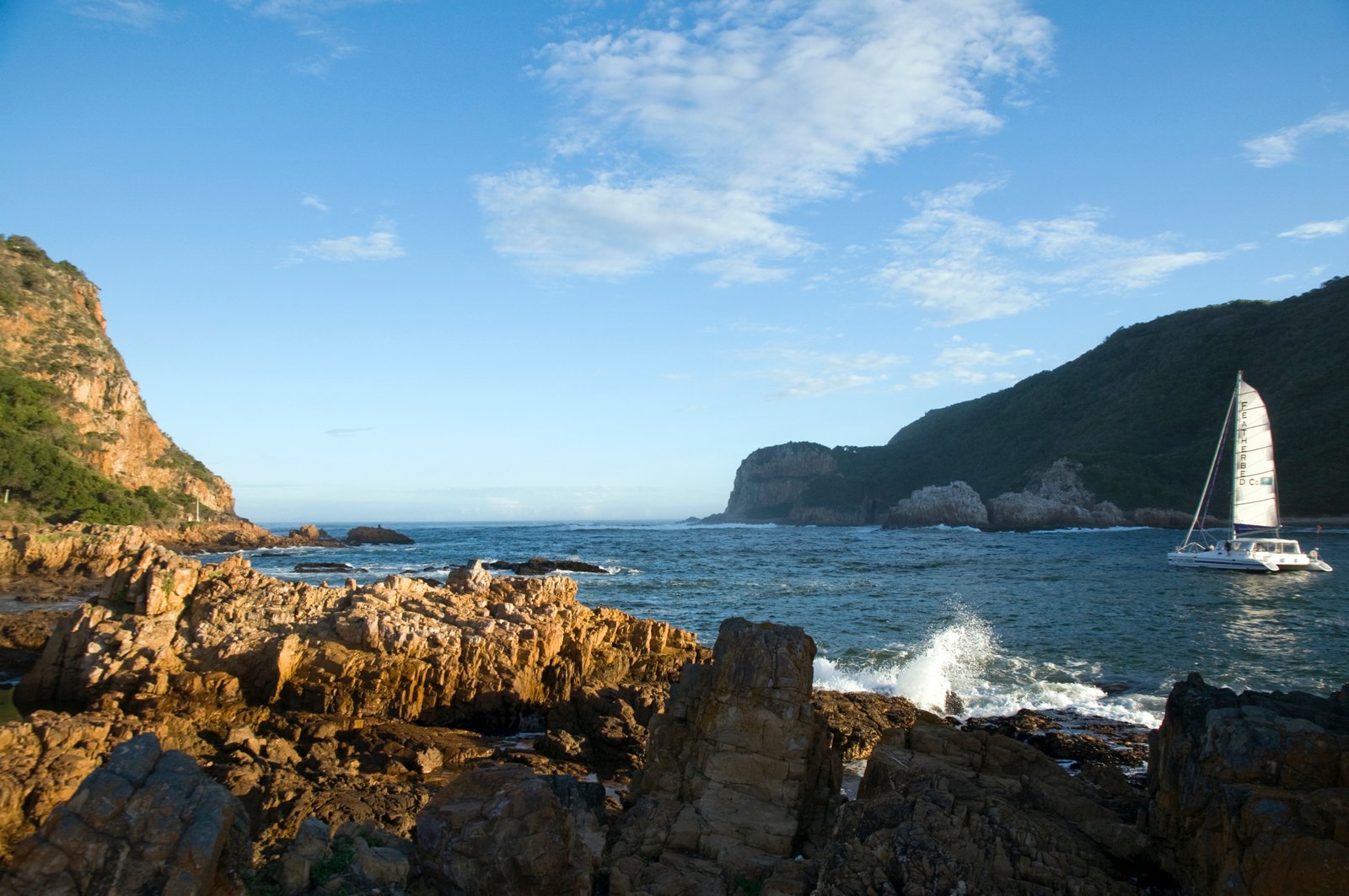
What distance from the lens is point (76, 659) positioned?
45.4 feet

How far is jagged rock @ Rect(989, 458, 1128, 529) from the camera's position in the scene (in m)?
85.8

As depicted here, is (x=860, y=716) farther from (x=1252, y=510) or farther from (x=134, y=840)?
(x=1252, y=510)

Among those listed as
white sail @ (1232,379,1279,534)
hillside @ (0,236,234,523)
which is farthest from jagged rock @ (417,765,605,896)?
white sail @ (1232,379,1279,534)

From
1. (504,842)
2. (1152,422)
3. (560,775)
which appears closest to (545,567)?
(560,775)

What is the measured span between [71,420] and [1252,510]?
75794 mm

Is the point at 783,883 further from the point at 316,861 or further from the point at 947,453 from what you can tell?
the point at 947,453

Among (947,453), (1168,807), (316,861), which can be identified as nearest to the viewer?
(316,861)

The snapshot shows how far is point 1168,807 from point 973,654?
15393mm

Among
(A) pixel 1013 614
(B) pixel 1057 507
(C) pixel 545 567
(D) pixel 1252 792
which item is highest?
(D) pixel 1252 792

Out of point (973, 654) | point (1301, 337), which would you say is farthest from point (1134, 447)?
point (973, 654)

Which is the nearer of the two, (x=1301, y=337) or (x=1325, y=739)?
(x=1325, y=739)

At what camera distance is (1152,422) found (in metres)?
97.6

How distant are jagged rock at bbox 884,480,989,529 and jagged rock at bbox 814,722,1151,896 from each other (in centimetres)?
9786

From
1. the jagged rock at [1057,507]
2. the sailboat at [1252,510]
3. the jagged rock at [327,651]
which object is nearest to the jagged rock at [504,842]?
the jagged rock at [327,651]
